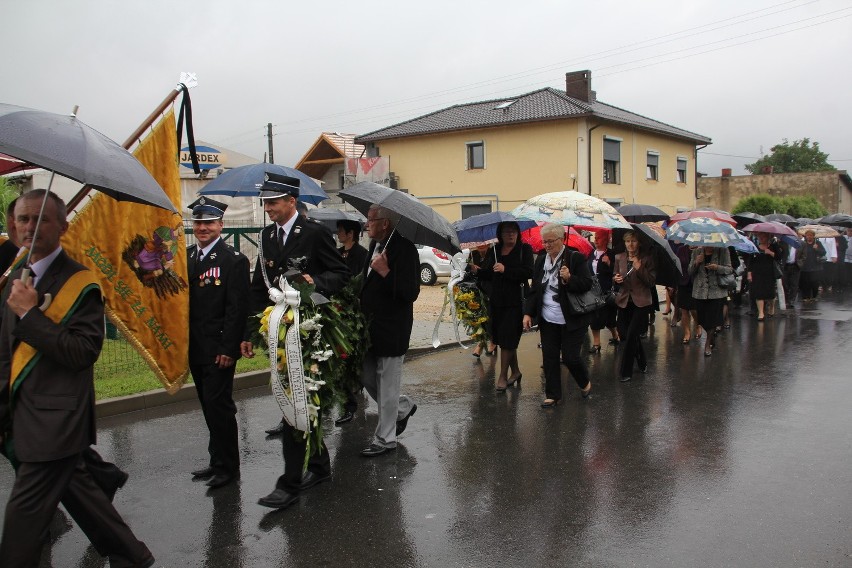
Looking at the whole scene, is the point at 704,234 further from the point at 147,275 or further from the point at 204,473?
the point at 147,275

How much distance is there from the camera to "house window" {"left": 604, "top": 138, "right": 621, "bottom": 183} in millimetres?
33000

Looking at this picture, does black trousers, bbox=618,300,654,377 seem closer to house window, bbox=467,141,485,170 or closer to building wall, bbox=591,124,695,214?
building wall, bbox=591,124,695,214

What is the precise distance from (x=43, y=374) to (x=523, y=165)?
101ft

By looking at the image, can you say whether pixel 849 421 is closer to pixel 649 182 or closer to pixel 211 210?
pixel 211 210

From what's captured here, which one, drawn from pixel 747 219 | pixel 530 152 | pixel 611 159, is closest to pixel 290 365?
pixel 747 219

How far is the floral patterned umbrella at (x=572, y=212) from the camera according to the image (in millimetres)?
7555

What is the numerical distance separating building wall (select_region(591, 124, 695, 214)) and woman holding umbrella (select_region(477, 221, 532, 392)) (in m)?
24.8

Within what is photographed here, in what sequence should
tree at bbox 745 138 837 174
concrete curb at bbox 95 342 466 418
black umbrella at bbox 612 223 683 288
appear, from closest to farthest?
concrete curb at bbox 95 342 466 418 < black umbrella at bbox 612 223 683 288 < tree at bbox 745 138 837 174

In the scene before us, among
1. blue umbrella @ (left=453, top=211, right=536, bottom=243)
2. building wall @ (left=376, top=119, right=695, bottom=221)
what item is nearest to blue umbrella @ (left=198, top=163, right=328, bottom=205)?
blue umbrella @ (left=453, top=211, right=536, bottom=243)

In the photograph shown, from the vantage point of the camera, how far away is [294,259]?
16.8 ft

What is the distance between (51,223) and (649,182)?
35350 millimetres

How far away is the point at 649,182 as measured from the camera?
36156 mm

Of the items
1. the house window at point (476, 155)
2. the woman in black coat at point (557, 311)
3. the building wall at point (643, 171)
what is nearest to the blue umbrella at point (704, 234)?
the woman in black coat at point (557, 311)

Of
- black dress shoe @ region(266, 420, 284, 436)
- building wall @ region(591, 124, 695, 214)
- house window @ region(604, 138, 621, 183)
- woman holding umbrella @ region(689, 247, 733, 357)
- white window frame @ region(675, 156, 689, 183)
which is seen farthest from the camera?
white window frame @ region(675, 156, 689, 183)
